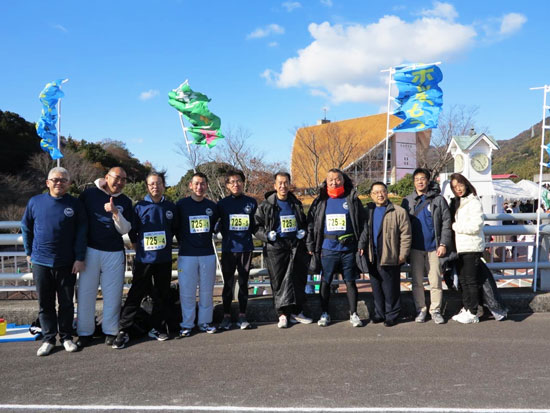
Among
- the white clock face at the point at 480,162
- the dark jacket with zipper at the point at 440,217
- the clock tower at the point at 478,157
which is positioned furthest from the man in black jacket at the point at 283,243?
the white clock face at the point at 480,162

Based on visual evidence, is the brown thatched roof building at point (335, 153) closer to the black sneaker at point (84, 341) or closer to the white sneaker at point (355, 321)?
the white sneaker at point (355, 321)

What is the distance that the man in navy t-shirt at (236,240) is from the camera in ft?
16.9

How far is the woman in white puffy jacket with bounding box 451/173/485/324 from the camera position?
5.06 metres

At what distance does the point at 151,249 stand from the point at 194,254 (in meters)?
0.50

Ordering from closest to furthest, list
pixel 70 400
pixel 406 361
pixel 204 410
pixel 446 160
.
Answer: pixel 204 410 → pixel 70 400 → pixel 406 361 → pixel 446 160

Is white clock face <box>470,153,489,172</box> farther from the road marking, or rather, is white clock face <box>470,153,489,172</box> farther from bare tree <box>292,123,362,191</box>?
the road marking

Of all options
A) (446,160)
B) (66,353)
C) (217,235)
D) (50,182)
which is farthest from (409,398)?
(446,160)

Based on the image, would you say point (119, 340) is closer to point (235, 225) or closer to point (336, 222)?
point (235, 225)

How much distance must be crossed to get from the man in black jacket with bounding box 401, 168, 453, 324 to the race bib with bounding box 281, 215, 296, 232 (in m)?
1.50

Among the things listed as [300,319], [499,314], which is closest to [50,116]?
[300,319]

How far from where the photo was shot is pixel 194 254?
195 inches

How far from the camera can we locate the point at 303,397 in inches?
130

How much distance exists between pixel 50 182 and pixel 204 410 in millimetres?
2855

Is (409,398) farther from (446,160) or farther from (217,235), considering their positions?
(446,160)
